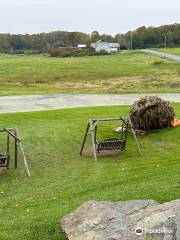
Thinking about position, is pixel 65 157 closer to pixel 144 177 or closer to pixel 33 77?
pixel 144 177

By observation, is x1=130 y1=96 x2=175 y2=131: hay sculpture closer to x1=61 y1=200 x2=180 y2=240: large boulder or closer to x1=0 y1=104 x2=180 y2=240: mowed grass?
x1=0 y1=104 x2=180 y2=240: mowed grass

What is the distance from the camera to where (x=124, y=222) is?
740cm

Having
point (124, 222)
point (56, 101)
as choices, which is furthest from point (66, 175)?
point (56, 101)

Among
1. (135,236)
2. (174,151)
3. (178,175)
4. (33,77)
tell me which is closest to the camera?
(135,236)

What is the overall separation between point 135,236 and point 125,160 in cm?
1126

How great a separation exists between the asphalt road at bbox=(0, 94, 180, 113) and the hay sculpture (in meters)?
9.38

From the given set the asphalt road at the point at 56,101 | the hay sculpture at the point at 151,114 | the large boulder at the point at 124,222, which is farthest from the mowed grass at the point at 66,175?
the asphalt road at the point at 56,101

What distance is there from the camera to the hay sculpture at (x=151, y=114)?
2203 centimetres

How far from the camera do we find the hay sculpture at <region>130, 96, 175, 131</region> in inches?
867

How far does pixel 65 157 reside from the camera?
60.8 ft

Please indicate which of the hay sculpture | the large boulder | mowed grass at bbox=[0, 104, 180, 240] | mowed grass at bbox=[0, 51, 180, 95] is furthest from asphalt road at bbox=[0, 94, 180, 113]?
the large boulder

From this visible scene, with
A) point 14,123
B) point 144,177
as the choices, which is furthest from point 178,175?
point 14,123

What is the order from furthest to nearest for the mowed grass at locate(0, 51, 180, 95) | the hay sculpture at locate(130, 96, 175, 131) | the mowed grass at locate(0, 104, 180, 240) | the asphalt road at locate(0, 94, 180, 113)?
the mowed grass at locate(0, 51, 180, 95) → the asphalt road at locate(0, 94, 180, 113) → the hay sculpture at locate(130, 96, 175, 131) → the mowed grass at locate(0, 104, 180, 240)

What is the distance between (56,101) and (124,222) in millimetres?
28538
